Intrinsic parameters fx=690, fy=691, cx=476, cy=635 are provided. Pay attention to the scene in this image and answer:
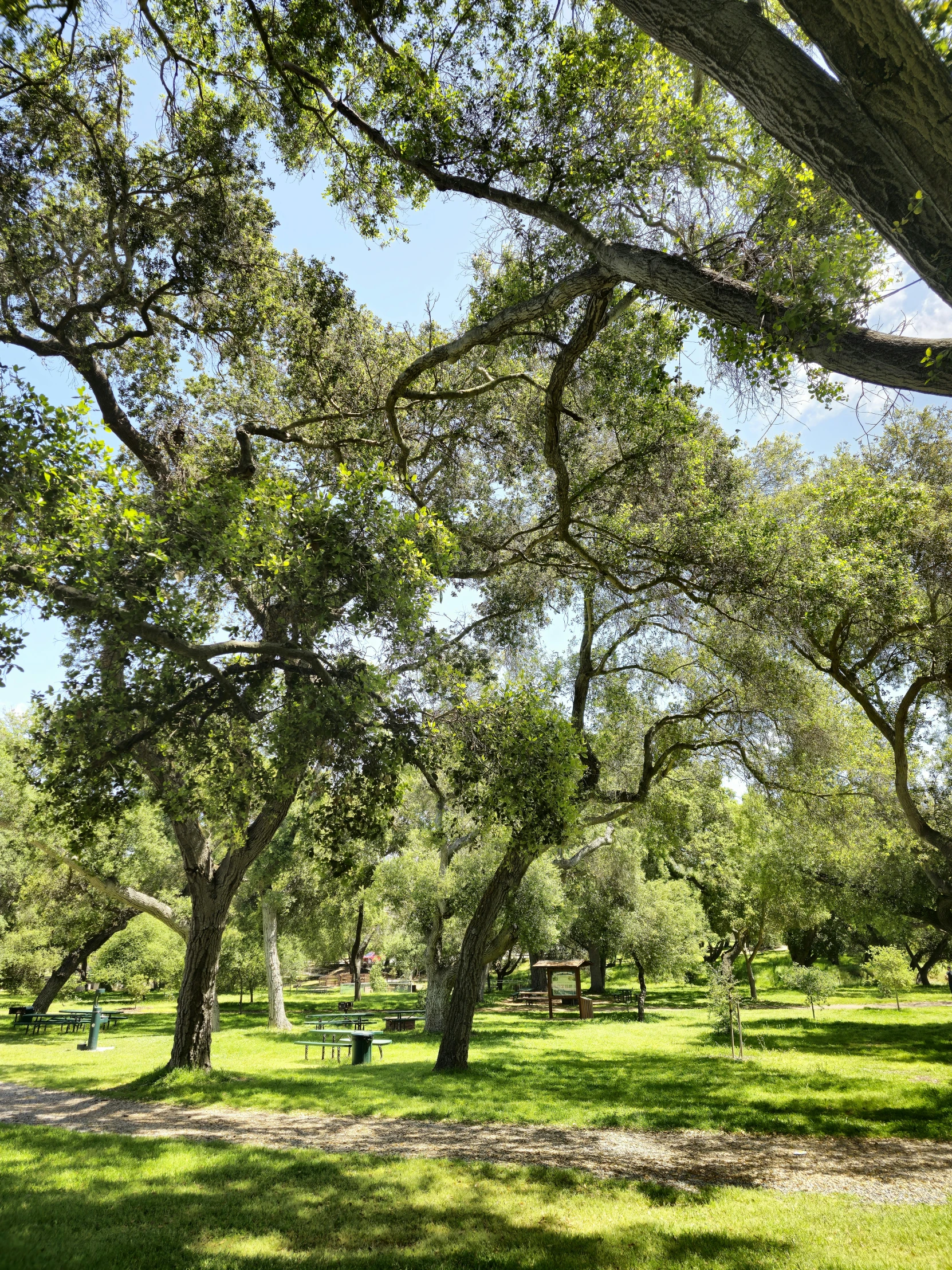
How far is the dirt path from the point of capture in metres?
7.21

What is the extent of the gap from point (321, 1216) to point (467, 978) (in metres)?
7.69

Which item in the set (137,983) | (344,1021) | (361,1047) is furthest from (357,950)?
(361,1047)

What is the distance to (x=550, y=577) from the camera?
1230 cm

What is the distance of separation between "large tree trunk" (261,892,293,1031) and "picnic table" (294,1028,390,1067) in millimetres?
3785

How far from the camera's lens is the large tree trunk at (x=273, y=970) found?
71.9ft

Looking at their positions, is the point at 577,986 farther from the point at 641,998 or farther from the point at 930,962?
the point at 930,962

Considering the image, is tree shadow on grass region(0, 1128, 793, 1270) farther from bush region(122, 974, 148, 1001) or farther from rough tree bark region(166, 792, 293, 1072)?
bush region(122, 974, 148, 1001)

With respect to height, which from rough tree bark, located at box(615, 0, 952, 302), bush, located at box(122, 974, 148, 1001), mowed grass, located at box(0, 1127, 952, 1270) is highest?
rough tree bark, located at box(615, 0, 952, 302)

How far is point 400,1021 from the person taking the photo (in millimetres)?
21734

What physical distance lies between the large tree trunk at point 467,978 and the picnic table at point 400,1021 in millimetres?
8485

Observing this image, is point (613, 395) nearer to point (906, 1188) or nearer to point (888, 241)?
point (888, 241)

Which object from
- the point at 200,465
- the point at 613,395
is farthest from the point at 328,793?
the point at 613,395

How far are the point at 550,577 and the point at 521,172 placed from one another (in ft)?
22.1

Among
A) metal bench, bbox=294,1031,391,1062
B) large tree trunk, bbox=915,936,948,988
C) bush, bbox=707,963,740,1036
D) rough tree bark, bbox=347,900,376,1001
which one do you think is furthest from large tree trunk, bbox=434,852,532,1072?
large tree trunk, bbox=915,936,948,988
